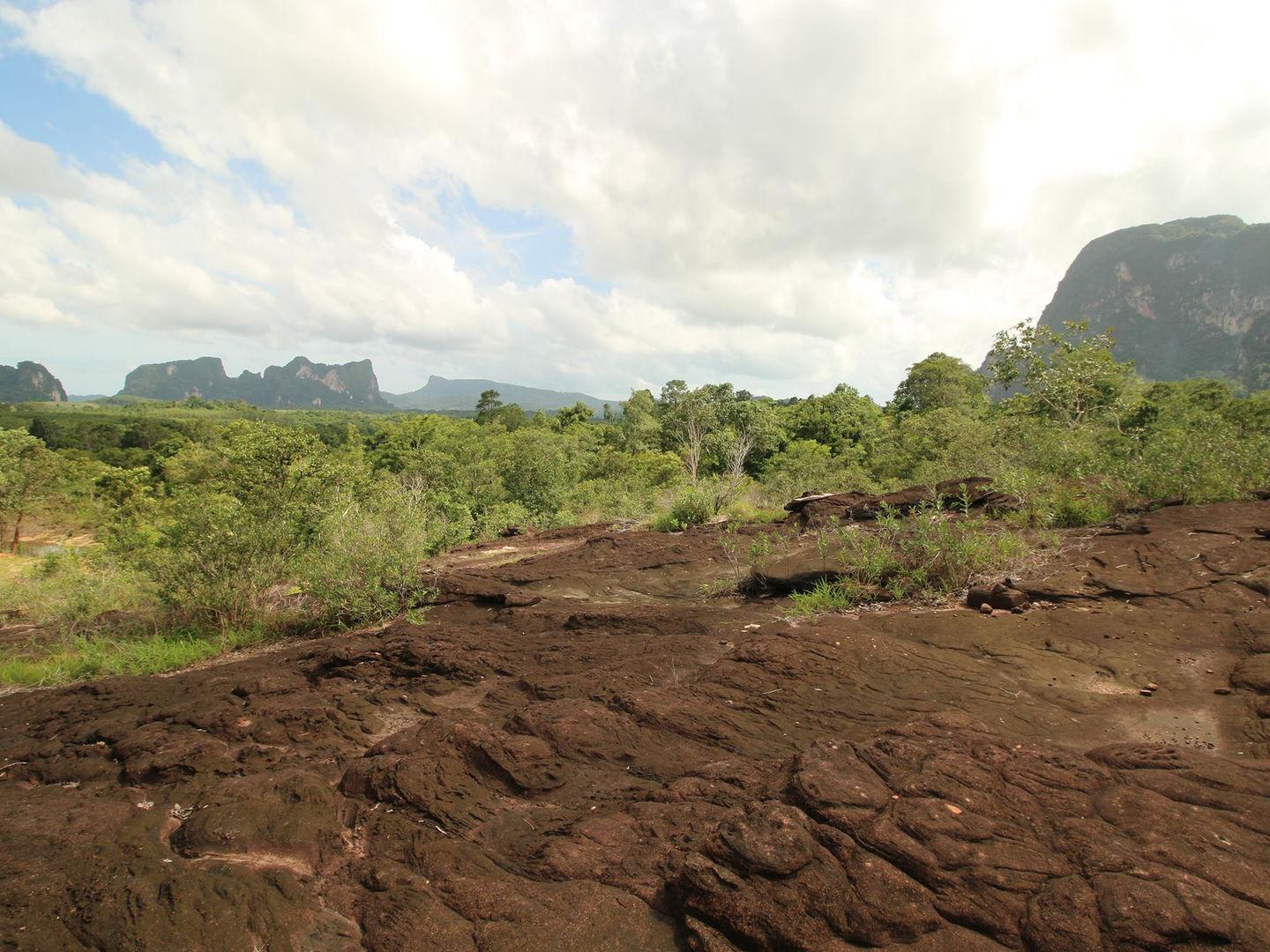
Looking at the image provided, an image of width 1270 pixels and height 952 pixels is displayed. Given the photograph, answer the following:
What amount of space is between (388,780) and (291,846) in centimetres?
57

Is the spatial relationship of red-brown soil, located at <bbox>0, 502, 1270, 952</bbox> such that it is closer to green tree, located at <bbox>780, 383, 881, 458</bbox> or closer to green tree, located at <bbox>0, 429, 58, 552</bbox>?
green tree, located at <bbox>780, 383, 881, 458</bbox>

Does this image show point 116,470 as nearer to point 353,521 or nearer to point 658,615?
point 353,521

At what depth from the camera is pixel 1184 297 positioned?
13738 cm

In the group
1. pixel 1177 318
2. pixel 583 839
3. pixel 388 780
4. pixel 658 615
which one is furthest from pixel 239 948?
pixel 1177 318

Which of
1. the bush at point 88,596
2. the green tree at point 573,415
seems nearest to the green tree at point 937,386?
the green tree at point 573,415

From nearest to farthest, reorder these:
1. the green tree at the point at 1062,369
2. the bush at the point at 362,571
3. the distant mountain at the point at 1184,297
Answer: the bush at the point at 362,571 < the green tree at the point at 1062,369 < the distant mountain at the point at 1184,297

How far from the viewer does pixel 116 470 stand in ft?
119

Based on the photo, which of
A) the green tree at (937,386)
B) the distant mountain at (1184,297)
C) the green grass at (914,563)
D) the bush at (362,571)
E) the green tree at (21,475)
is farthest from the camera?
the distant mountain at (1184,297)

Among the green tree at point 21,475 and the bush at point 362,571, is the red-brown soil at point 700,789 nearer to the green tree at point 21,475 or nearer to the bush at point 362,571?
the bush at point 362,571

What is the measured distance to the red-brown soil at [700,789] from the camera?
2363 mm

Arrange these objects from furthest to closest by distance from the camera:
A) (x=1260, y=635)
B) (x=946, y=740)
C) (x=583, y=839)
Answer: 1. (x=1260, y=635)
2. (x=946, y=740)
3. (x=583, y=839)

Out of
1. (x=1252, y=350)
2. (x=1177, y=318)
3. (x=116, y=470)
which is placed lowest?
(x=116, y=470)

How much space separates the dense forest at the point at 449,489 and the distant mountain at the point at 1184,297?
89090 mm

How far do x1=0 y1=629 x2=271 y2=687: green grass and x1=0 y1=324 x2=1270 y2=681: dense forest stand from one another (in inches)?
1.3
